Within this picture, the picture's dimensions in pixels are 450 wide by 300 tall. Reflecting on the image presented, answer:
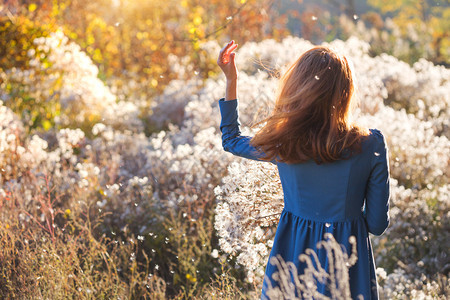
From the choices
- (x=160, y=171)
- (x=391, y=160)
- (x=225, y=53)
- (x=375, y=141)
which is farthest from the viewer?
(x=391, y=160)

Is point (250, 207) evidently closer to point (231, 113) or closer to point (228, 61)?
point (231, 113)

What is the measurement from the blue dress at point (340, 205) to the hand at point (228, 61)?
342 millimetres

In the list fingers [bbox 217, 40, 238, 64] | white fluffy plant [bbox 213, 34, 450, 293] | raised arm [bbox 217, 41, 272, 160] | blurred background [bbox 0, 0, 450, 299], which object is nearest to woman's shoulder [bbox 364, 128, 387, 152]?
white fluffy plant [bbox 213, 34, 450, 293]

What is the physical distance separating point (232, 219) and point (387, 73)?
4923 mm

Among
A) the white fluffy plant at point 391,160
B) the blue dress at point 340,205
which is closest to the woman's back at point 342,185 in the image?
the blue dress at point 340,205

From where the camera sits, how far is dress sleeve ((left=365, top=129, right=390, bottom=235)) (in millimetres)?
1764

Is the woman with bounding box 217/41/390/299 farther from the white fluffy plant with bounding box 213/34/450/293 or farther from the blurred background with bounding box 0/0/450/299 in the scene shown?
the blurred background with bounding box 0/0/450/299

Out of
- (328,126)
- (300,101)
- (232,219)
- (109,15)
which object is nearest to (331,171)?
(328,126)

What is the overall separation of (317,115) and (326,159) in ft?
0.60

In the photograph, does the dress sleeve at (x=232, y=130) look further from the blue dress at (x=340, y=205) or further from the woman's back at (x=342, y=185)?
the woman's back at (x=342, y=185)

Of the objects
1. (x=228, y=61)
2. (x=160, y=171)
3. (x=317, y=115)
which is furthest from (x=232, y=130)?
(x=160, y=171)

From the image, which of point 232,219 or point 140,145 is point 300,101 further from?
point 140,145

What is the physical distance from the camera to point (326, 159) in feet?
5.85

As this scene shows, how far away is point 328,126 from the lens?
1.81 meters
